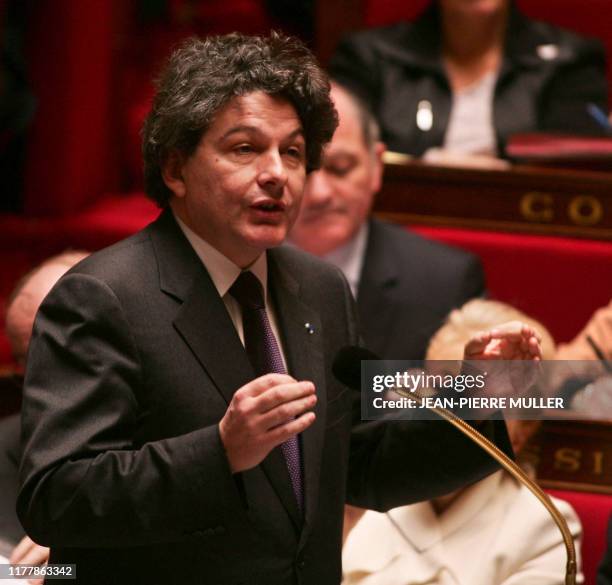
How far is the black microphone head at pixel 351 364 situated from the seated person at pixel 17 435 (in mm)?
377

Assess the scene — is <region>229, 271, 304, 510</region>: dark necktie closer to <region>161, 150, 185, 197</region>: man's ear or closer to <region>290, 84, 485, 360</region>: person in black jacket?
<region>161, 150, 185, 197</region>: man's ear

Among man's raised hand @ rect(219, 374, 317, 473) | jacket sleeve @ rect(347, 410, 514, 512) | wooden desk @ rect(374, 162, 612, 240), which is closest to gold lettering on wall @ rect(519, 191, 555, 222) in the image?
wooden desk @ rect(374, 162, 612, 240)

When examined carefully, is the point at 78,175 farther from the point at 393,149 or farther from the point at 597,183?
the point at 597,183

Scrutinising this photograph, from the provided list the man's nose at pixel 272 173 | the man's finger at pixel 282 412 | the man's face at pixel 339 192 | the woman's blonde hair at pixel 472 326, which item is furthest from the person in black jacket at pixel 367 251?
the man's finger at pixel 282 412

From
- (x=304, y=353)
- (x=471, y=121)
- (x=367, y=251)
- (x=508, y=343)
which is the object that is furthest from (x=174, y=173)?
(x=471, y=121)

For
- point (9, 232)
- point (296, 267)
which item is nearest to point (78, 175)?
point (9, 232)

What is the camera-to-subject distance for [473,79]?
2025 mm

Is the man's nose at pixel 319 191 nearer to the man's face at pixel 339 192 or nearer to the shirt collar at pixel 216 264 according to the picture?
the man's face at pixel 339 192

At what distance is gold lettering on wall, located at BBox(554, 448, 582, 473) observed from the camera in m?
1.27

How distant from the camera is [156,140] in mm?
875

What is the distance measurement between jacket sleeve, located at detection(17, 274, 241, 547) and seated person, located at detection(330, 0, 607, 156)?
1247mm

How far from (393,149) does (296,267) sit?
Result: 1070 millimetres

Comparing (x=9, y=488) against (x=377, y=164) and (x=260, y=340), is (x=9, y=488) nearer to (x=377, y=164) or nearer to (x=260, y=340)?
(x=260, y=340)

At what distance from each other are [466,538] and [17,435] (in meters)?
0.45
